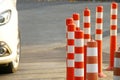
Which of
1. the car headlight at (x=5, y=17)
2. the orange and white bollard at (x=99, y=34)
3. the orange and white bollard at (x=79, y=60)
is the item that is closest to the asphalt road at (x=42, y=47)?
the orange and white bollard at (x=99, y=34)

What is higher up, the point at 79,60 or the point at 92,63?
the point at 92,63

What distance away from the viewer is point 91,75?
6.60 meters

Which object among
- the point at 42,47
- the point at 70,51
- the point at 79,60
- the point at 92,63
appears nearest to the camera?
the point at 92,63

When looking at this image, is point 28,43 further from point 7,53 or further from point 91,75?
point 91,75

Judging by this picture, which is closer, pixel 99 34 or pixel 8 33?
pixel 8 33

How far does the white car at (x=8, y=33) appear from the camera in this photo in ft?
30.7

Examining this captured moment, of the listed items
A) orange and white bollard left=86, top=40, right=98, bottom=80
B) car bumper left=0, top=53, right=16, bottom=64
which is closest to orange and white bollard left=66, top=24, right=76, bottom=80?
orange and white bollard left=86, top=40, right=98, bottom=80

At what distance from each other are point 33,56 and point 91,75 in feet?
20.8

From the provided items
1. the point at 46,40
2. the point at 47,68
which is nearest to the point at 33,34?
the point at 46,40

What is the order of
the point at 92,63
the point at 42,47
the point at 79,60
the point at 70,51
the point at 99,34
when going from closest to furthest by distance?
the point at 92,63 → the point at 79,60 → the point at 70,51 → the point at 99,34 → the point at 42,47

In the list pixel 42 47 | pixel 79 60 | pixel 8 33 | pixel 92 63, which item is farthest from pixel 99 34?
pixel 42 47

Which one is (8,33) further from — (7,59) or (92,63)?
(92,63)

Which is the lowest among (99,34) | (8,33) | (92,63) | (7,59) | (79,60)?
(7,59)

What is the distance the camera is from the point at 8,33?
9.41m
